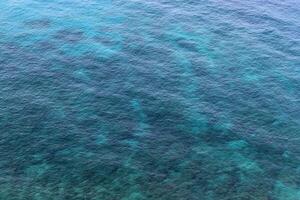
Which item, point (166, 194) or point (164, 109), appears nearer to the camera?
point (166, 194)

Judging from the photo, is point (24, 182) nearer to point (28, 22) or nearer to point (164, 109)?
point (164, 109)

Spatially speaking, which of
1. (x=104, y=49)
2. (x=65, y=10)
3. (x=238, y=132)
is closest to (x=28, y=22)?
(x=65, y=10)

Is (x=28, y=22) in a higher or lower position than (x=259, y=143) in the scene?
higher

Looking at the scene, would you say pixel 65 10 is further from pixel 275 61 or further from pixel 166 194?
pixel 166 194

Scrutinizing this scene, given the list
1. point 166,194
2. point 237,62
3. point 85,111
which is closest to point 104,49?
point 85,111

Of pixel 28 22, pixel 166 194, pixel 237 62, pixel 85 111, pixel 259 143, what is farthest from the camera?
pixel 28 22

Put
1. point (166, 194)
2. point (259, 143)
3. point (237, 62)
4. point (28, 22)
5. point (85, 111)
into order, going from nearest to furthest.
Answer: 1. point (166, 194)
2. point (259, 143)
3. point (85, 111)
4. point (237, 62)
5. point (28, 22)
